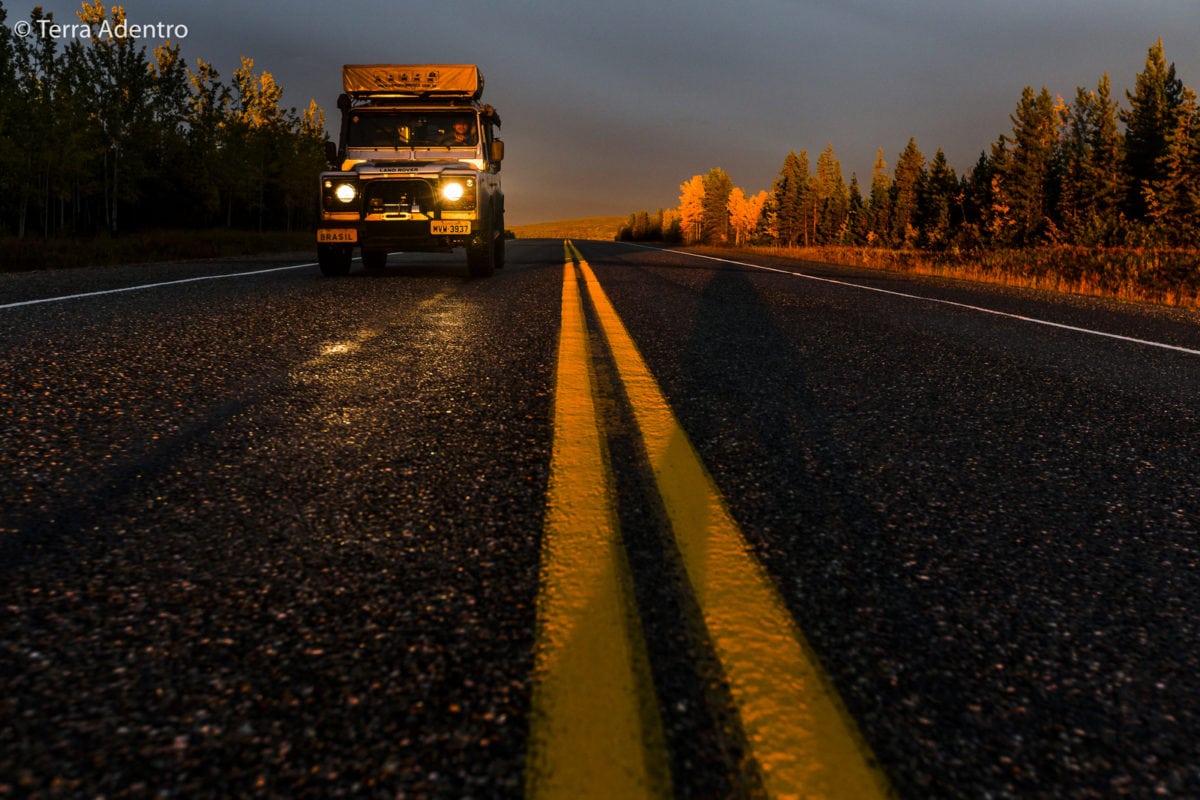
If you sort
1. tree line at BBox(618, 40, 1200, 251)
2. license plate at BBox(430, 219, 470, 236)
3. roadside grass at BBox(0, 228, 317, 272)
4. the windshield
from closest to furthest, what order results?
license plate at BBox(430, 219, 470, 236) < the windshield < roadside grass at BBox(0, 228, 317, 272) < tree line at BBox(618, 40, 1200, 251)

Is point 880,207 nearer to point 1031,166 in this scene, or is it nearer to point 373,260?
point 1031,166

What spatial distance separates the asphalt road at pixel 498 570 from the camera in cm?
90

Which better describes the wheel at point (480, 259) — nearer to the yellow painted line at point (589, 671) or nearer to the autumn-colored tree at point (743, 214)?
the yellow painted line at point (589, 671)

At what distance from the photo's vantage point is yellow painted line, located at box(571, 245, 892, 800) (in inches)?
33.8

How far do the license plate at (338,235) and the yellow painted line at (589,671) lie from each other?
7933 millimetres

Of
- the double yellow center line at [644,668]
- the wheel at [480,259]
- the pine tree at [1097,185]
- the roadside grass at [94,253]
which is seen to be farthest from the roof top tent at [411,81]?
the pine tree at [1097,185]

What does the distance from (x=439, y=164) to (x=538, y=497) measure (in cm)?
845

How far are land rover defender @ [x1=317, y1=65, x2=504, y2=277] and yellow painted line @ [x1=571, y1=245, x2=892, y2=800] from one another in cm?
779

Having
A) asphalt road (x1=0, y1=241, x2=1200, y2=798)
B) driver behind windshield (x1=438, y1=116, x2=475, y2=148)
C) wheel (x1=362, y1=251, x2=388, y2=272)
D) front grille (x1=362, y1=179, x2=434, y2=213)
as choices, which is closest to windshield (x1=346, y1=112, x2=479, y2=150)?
driver behind windshield (x1=438, y1=116, x2=475, y2=148)

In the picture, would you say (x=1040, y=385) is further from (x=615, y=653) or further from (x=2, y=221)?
(x=2, y=221)

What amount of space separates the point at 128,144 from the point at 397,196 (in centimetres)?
3926

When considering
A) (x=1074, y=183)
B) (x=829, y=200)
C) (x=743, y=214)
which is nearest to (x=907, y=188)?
(x=829, y=200)

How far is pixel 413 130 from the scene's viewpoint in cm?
1007

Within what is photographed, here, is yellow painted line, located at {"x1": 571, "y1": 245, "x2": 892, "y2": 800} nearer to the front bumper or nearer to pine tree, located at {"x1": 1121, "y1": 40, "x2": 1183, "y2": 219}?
the front bumper
